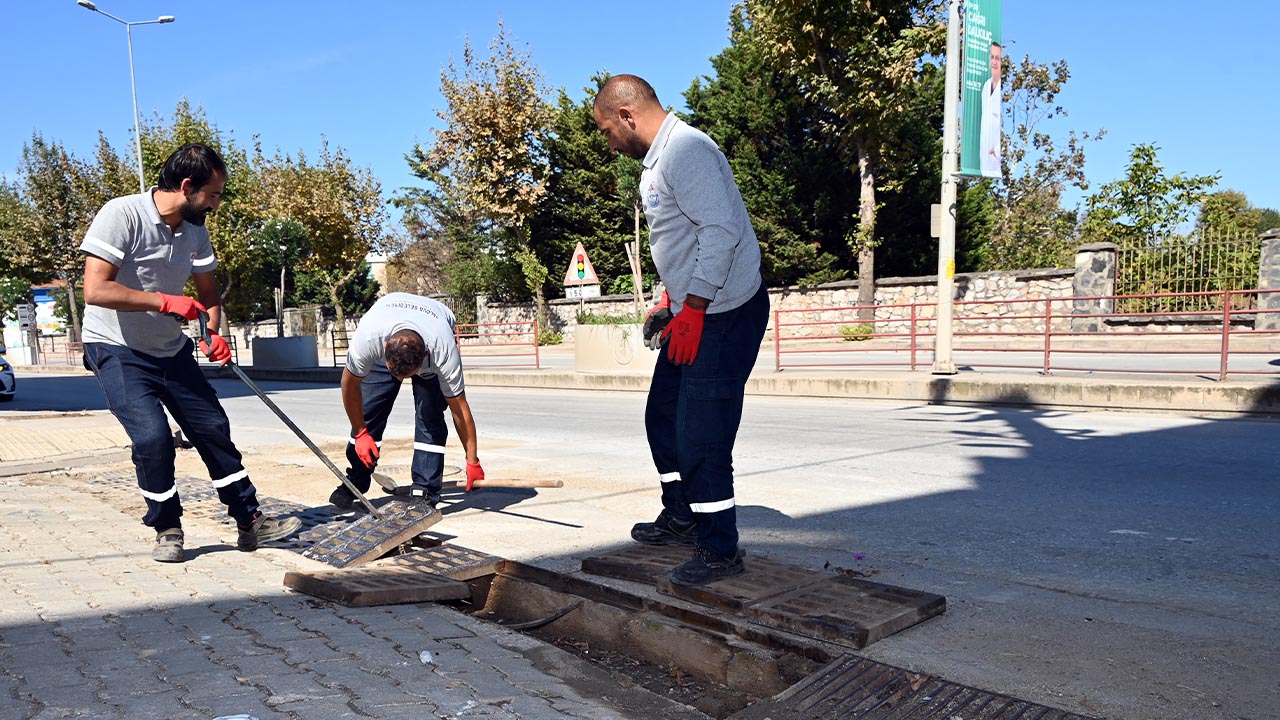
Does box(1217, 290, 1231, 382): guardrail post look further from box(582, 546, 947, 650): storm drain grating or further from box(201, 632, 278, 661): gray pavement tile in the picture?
box(201, 632, 278, 661): gray pavement tile

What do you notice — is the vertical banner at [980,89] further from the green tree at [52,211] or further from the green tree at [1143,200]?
the green tree at [52,211]

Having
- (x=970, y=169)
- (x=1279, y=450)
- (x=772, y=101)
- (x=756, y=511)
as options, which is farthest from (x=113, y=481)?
(x=772, y=101)

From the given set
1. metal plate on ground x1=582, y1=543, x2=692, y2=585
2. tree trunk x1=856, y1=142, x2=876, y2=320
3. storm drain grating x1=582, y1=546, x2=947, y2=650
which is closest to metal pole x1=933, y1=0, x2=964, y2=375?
metal plate on ground x1=582, y1=543, x2=692, y2=585

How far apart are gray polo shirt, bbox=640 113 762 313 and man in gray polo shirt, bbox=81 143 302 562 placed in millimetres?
2056

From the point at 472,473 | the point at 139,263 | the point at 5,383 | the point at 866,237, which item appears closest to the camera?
the point at 139,263

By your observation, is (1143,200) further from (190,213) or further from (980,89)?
(190,213)

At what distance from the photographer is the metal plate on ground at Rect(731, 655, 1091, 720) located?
232 cm

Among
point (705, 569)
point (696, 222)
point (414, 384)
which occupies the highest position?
point (696, 222)

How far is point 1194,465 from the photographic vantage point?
240 inches

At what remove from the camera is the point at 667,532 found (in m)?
3.96

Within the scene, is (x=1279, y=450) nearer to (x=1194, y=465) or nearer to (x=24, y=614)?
(x=1194, y=465)

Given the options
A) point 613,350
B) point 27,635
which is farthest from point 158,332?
point 613,350

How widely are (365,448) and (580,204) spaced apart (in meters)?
28.4

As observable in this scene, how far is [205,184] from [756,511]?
10.5 feet
